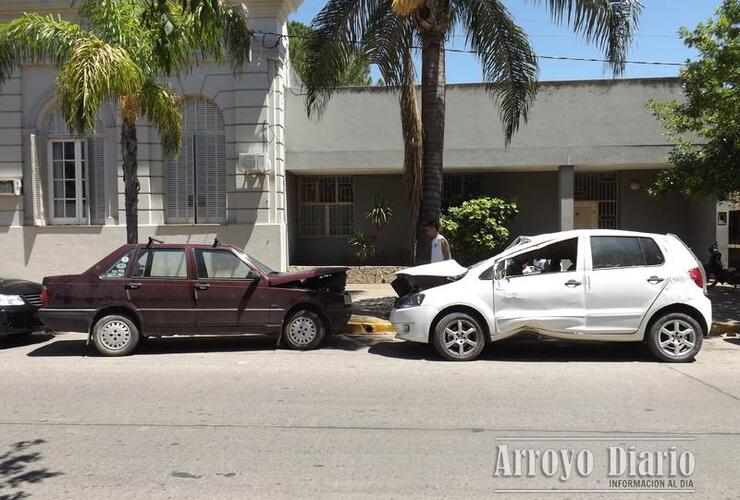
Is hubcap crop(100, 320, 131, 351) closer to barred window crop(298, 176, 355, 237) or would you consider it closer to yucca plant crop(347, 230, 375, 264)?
yucca plant crop(347, 230, 375, 264)

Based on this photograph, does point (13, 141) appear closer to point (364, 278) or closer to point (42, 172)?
point (42, 172)

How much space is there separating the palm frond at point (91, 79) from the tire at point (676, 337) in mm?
8544

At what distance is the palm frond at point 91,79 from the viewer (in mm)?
9477

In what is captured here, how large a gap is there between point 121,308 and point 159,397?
2809mm

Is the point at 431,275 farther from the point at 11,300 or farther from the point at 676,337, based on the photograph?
the point at 11,300

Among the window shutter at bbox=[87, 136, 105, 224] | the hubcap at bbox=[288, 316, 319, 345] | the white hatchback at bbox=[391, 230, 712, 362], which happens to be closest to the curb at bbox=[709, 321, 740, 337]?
the white hatchback at bbox=[391, 230, 712, 362]

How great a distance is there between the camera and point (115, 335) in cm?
870

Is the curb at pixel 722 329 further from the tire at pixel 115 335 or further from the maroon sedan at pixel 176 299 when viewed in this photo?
the tire at pixel 115 335

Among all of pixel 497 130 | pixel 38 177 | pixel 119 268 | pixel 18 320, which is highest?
pixel 497 130

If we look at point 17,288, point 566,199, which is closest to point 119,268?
point 17,288

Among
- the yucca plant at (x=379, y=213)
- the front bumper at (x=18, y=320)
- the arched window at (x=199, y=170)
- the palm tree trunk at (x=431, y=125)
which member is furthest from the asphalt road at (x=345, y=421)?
the yucca plant at (x=379, y=213)

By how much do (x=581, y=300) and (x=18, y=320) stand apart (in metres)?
→ 8.10

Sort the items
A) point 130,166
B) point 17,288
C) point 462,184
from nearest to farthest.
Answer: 1. point 17,288
2. point 130,166
3. point 462,184

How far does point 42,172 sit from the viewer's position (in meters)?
16.0
